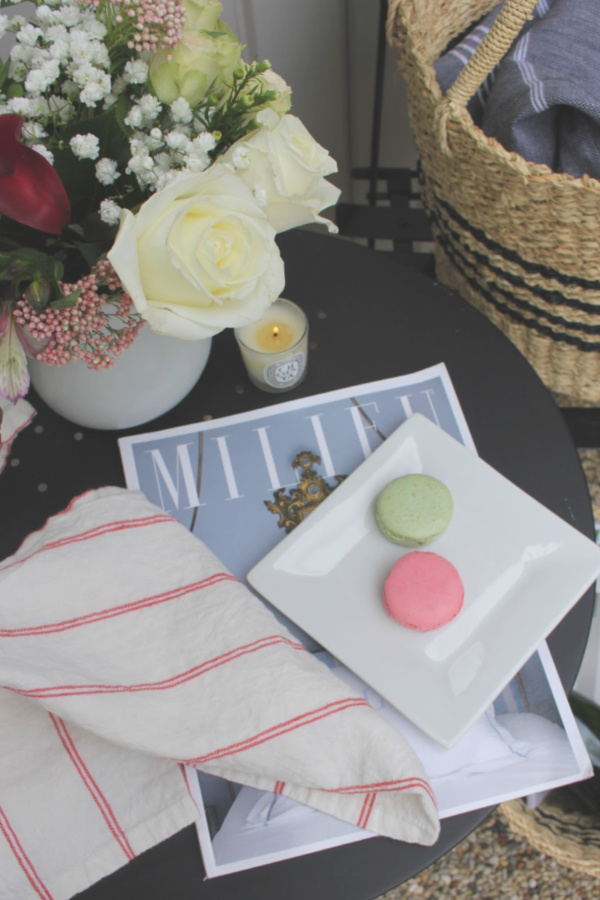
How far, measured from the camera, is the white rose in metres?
0.51

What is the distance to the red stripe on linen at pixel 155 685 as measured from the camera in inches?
23.4

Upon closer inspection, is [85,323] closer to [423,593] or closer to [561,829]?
[423,593]

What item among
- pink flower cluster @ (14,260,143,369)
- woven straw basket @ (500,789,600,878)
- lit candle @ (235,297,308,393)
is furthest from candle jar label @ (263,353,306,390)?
woven straw basket @ (500,789,600,878)

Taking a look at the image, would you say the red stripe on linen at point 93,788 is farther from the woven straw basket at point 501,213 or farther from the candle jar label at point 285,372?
the woven straw basket at point 501,213

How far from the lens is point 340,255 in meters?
0.95

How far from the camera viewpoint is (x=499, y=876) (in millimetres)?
1179

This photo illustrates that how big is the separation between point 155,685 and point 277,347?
367 millimetres

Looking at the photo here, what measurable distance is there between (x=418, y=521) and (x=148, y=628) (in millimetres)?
264

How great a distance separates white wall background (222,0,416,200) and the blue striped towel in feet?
0.77

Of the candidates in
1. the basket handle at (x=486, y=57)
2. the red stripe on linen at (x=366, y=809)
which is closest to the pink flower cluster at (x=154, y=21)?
the basket handle at (x=486, y=57)

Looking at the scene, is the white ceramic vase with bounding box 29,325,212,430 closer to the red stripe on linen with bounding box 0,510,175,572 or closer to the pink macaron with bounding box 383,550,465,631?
the red stripe on linen with bounding box 0,510,175,572

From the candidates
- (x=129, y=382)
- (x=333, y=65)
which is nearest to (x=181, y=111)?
(x=129, y=382)

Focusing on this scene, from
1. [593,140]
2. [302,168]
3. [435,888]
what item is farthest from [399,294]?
[435,888]

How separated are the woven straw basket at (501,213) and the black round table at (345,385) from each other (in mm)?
86
